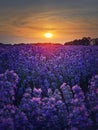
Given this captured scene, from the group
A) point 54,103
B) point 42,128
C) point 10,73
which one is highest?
point 10,73

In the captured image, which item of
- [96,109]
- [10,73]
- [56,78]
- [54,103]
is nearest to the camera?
[96,109]

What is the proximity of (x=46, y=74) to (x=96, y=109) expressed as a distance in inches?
131

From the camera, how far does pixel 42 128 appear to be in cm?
386

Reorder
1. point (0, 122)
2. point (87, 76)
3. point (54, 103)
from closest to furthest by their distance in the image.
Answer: point (0, 122), point (54, 103), point (87, 76)

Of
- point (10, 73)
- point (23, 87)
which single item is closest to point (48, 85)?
point (23, 87)

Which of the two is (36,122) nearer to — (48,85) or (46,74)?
(48,85)

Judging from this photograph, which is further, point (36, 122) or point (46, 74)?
point (46, 74)

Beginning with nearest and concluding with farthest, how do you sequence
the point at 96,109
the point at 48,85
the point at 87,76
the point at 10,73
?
1. the point at 96,109
2. the point at 10,73
3. the point at 48,85
4. the point at 87,76

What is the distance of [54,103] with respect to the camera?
3.76 metres

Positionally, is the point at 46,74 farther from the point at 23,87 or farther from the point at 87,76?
the point at 87,76

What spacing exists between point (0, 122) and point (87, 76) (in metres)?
4.92

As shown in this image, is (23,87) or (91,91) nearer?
(91,91)

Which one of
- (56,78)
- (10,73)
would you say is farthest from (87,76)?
(10,73)

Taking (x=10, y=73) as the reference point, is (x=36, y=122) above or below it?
below
